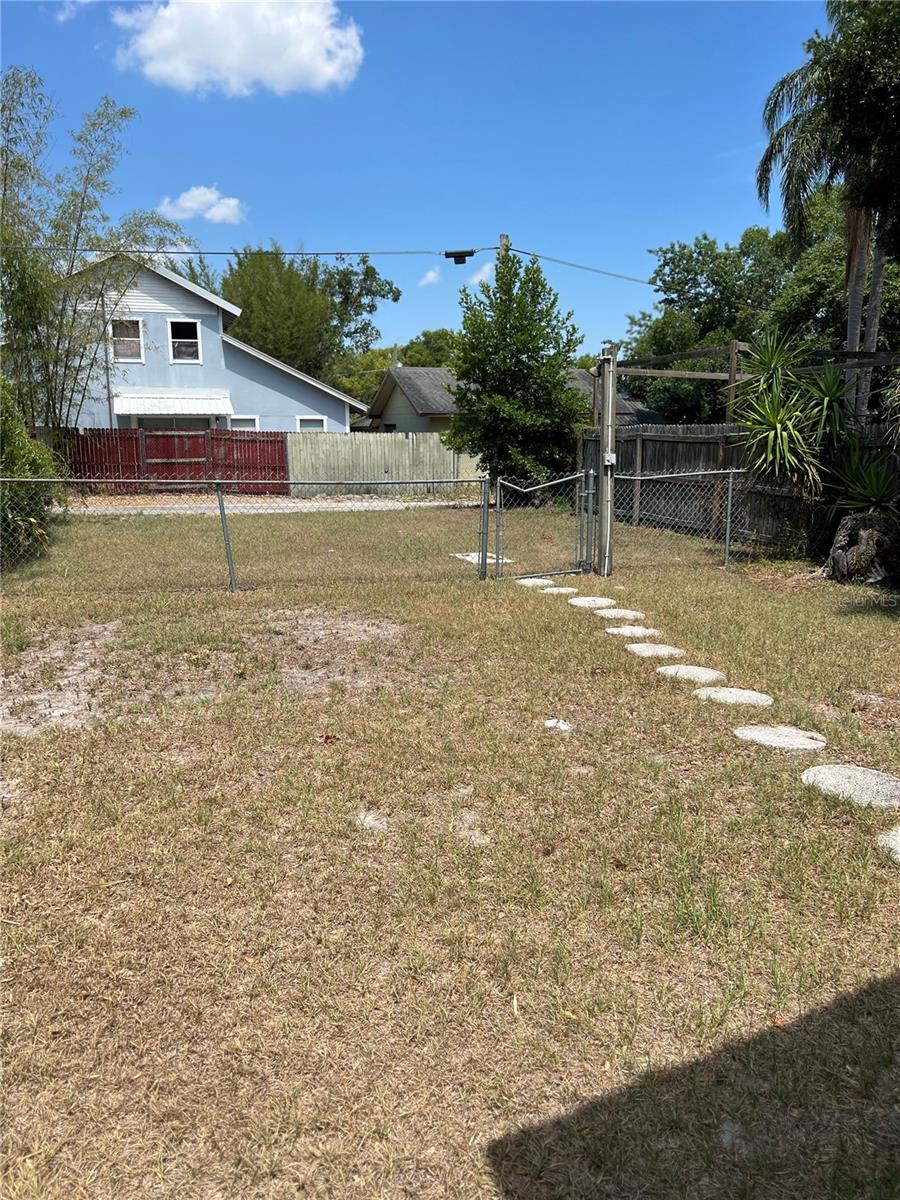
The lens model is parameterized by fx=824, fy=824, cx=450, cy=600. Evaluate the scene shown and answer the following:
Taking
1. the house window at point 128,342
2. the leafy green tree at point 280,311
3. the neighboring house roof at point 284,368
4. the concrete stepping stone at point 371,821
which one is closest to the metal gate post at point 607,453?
the concrete stepping stone at point 371,821

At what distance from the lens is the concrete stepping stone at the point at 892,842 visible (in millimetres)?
3024

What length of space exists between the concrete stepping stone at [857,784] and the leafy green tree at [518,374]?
1424 cm

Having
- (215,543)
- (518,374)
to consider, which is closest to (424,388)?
(518,374)

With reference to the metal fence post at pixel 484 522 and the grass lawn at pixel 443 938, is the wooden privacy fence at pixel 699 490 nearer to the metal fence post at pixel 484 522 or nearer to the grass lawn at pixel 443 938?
the metal fence post at pixel 484 522

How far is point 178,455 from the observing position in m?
22.4

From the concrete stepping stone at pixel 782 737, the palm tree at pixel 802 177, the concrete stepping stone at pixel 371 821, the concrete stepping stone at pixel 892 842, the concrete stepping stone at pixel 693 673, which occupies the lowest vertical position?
the concrete stepping stone at pixel 371 821

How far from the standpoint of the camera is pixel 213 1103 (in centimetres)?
199

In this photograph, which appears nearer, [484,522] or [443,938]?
[443,938]

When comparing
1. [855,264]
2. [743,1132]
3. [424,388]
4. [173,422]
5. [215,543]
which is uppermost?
[855,264]

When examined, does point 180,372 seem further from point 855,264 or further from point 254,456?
point 855,264

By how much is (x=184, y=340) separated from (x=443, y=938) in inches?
963

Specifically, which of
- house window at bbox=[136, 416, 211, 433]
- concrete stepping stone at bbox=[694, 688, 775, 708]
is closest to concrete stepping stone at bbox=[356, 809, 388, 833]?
concrete stepping stone at bbox=[694, 688, 775, 708]

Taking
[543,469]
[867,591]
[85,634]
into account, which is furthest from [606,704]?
[543,469]

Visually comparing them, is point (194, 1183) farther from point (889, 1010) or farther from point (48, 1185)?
point (889, 1010)
